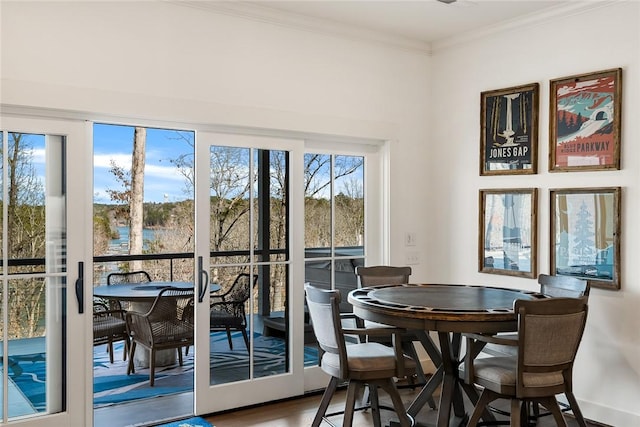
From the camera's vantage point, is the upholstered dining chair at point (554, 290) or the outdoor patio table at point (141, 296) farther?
the outdoor patio table at point (141, 296)

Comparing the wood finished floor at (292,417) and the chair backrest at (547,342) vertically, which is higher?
the chair backrest at (547,342)

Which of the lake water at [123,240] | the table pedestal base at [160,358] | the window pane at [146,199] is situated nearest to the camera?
the table pedestal base at [160,358]

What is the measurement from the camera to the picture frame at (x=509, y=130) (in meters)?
4.21

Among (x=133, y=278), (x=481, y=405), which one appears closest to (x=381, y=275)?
(x=481, y=405)

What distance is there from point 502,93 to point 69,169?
122 inches

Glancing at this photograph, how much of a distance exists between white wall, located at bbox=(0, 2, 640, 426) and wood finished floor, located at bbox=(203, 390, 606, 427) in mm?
1046

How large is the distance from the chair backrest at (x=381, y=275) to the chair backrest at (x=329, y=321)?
1.01 m

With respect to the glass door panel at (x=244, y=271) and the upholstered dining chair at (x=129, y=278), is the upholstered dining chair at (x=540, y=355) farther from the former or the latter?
the upholstered dining chair at (x=129, y=278)

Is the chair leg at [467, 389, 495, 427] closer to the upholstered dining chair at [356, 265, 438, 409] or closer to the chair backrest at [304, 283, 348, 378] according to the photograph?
the chair backrest at [304, 283, 348, 378]

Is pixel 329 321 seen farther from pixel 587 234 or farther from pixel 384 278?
pixel 587 234

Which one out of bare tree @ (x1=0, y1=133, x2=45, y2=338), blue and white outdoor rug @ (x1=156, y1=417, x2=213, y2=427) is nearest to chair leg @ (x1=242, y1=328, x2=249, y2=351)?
blue and white outdoor rug @ (x1=156, y1=417, x2=213, y2=427)

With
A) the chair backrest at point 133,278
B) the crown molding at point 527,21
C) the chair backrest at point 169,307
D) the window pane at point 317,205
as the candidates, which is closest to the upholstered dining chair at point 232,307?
the window pane at point 317,205

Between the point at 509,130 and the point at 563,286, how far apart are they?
4.19 ft

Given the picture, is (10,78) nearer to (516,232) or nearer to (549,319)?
(549,319)
